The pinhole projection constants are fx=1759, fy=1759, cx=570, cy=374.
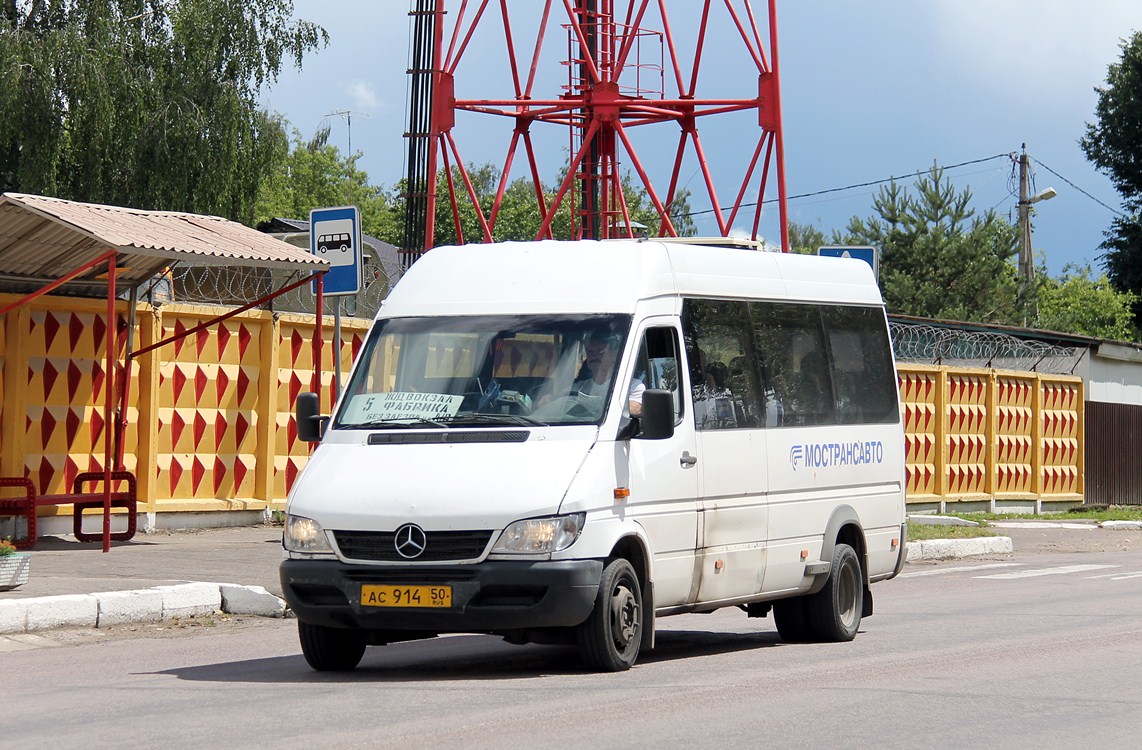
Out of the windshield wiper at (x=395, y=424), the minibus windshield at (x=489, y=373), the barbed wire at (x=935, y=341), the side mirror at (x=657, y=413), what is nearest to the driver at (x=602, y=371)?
the minibus windshield at (x=489, y=373)

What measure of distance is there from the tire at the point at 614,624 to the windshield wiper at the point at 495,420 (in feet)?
3.05

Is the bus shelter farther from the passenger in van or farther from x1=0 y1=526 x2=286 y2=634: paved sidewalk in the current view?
the passenger in van

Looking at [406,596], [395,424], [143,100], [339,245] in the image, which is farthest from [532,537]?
[143,100]

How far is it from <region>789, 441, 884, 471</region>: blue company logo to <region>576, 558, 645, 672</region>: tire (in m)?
2.31

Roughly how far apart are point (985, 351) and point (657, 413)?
88.3 feet

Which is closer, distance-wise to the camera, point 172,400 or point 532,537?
point 532,537

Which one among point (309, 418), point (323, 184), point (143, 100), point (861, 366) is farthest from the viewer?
point (323, 184)

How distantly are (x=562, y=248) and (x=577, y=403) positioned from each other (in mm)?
1283

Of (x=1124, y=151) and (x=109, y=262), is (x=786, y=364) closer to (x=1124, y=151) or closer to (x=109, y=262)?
(x=109, y=262)

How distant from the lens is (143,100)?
124ft

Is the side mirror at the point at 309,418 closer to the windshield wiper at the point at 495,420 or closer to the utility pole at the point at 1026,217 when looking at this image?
the windshield wiper at the point at 495,420

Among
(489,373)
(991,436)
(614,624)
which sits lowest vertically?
(614,624)

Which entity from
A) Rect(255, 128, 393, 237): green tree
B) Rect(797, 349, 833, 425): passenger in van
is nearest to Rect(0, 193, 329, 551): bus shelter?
Rect(797, 349, 833, 425): passenger in van

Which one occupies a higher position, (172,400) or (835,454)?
(172,400)
